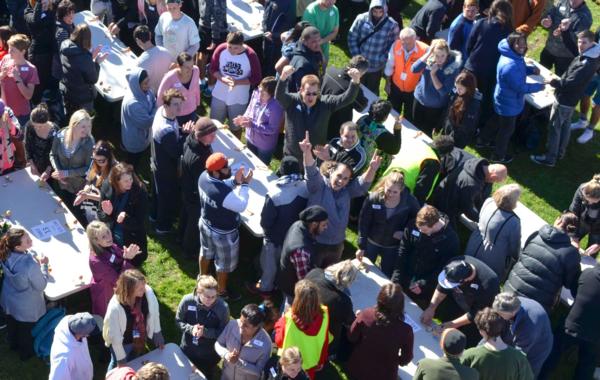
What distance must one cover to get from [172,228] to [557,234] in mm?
4454

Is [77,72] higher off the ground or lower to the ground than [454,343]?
lower

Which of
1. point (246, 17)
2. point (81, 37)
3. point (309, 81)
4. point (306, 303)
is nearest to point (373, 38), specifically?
point (246, 17)

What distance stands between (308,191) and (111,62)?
4.08m

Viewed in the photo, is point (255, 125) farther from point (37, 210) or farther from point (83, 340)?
point (83, 340)

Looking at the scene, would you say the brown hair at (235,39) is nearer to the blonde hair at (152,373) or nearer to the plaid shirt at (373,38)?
the plaid shirt at (373,38)

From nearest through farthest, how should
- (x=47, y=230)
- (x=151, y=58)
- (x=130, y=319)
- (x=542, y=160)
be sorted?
(x=130, y=319), (x=47, y=230), (x=151, y=58), (x=542, y=160)

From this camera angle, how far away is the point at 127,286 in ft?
21.4

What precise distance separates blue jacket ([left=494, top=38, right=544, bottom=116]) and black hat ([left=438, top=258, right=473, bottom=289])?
362 centimetres

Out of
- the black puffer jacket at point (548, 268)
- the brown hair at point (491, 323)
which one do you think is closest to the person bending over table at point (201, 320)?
the brown hair at point (491, 323)

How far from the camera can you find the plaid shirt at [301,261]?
23.6ft

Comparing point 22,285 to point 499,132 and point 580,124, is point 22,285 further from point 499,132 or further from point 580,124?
point 580,124

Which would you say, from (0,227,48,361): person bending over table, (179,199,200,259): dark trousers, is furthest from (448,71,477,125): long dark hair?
(0,227,48,361): person bending over table

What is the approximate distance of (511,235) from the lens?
7836 mm

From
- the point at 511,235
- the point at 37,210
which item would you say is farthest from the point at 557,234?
the point at 37,210
